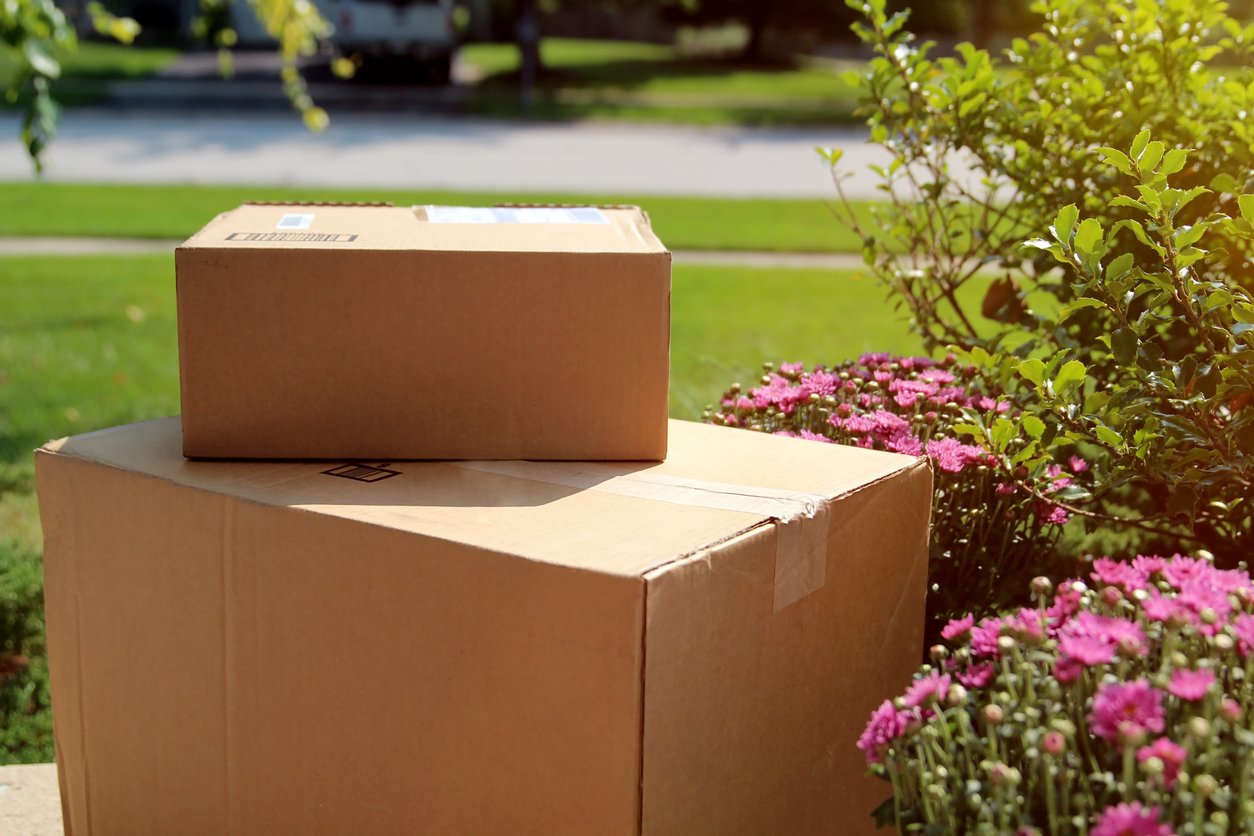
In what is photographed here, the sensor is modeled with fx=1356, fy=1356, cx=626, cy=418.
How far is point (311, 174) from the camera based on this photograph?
11.9 metres

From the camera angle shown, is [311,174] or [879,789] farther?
[311,174]

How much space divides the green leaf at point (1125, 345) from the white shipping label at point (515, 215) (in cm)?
77

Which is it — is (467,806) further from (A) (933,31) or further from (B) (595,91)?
(A) (933,31)

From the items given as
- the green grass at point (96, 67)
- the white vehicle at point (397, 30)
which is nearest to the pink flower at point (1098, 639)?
the green grass at point (96, 67)

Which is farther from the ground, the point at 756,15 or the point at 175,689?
the point at 756,15

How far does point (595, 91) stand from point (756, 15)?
311 inches

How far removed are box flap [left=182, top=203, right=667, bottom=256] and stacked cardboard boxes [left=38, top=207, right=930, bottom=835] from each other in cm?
1

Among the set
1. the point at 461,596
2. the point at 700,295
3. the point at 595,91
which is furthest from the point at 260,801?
the point at 595,91

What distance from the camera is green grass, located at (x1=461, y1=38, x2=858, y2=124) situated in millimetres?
18844

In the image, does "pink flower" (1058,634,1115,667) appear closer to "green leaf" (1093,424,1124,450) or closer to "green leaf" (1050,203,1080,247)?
"green leaf" (1093,424,1124,450)

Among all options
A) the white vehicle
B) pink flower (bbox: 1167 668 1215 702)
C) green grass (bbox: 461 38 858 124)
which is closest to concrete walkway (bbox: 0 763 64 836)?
pink flower (bbox: 1167 668 1215 702)

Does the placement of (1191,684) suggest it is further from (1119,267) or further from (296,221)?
(296,221)

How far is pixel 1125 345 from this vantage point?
189 cm

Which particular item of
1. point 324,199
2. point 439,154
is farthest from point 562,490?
point 439,154
